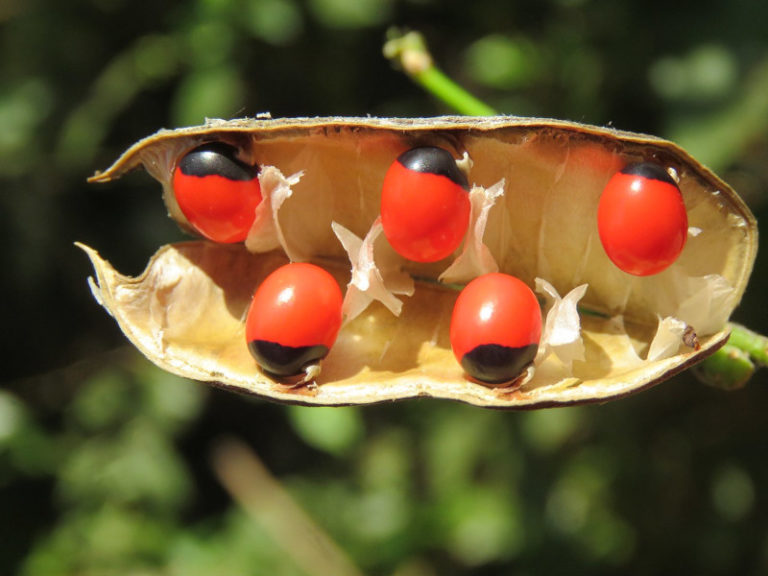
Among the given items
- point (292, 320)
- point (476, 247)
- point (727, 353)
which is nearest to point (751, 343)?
point (727, 353)

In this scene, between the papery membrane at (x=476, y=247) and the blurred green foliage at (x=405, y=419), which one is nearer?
the papery membrane at (x=476, y=247)

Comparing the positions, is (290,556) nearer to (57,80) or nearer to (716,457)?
(716,457)

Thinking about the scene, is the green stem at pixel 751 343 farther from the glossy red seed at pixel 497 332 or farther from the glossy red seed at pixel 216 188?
the glossy red seed at pixel 216 188

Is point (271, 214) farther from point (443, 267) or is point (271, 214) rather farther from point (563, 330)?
point (563, 330)

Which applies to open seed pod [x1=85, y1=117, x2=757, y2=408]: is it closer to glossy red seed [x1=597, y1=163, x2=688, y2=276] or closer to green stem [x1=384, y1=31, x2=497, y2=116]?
glossy red seed [x1=597, y1=163, x2=688, y2=276]

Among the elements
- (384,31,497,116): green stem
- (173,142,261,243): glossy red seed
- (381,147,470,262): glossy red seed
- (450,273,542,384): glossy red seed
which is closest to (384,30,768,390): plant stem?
(384,31,497,116): green stem

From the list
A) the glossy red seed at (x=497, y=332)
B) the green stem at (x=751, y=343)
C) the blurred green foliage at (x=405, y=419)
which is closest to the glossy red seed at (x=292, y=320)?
the glossy red seed at (x=497, y=332)
